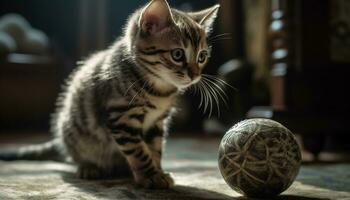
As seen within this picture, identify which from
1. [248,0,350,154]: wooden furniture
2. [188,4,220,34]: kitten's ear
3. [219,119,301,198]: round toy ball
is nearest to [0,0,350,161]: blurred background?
[248,0,350,154]: wooden furniture

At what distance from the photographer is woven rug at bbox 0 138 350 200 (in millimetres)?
1411

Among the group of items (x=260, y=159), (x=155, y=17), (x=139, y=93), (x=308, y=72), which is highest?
(x=155, y=17)

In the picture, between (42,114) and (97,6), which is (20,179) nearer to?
(42,114)

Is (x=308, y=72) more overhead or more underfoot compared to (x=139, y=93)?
more overhead

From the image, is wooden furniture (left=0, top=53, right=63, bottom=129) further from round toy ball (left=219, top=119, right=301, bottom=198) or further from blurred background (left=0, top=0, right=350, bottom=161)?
round toy ball (left=219, top=119, right=301, bottom=198)

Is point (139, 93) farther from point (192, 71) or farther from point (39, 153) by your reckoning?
point (39, 153)

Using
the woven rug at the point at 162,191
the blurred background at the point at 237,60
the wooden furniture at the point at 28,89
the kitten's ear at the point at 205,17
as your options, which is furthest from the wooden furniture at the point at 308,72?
the wooden furniture at the point at 28,89

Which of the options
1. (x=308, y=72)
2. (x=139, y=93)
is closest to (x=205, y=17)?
(x=139, y=93)

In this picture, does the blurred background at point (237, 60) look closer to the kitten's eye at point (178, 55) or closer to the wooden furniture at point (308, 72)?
the wooden furniture at point (308, 72)

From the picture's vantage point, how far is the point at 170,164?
2174mm

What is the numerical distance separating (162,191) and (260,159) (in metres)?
0.36

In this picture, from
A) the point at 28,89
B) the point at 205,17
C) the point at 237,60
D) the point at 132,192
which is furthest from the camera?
the point at 237,60

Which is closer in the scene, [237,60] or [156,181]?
[156,181]

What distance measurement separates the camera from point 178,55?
1.53 m
